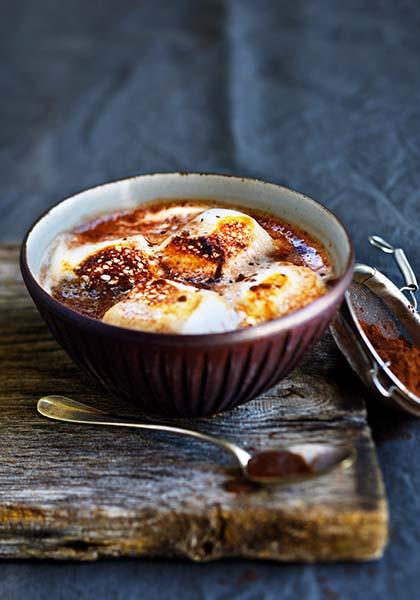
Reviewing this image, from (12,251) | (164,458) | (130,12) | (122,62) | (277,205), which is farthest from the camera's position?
(130,12)

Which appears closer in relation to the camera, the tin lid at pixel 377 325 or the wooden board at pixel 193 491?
the wooden board at pixel 193 491

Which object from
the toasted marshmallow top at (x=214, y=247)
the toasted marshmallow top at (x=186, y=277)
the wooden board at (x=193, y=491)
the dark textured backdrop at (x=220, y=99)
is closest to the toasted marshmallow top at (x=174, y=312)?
the toasted marshmallow top at (x=186, y=277)

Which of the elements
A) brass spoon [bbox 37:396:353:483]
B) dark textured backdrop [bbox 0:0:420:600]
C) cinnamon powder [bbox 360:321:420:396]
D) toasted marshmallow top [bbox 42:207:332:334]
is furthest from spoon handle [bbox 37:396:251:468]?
dark textured backdrop [bbox 0:0:420:600]

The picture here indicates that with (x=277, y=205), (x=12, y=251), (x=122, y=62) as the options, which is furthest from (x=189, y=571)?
(x=122, y=62)

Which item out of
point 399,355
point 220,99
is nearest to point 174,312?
point 399,355

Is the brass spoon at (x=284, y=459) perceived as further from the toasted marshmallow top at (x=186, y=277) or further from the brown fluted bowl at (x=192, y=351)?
the toasted marshmallow top at (x=186, y=277)

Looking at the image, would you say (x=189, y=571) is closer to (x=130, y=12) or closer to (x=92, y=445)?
(x=92, y=445)

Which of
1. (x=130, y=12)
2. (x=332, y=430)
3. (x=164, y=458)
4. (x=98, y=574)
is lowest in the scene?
(x=130, y=12)
